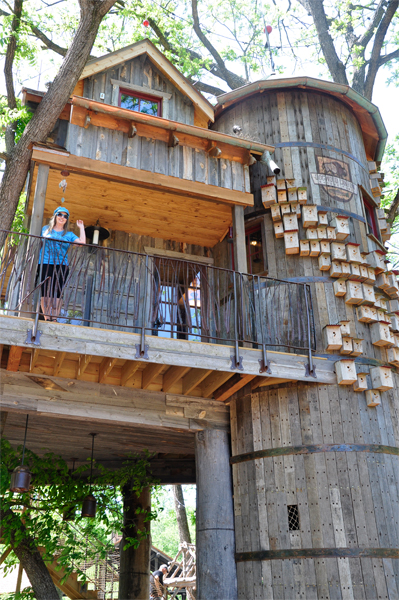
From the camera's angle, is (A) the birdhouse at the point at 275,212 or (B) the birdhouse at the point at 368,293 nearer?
(B) the birdhouse at the point at 368,293

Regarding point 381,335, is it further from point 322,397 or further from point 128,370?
point 128,370

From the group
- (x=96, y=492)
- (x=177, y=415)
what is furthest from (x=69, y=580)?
(x=177, y=415)

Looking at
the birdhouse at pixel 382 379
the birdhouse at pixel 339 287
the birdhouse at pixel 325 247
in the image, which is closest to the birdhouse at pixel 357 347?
the birdhouse at pixel 382 379

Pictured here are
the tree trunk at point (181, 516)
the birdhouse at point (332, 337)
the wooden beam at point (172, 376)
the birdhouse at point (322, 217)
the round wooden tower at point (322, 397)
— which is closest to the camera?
the round wooden tower at point (322, 397)

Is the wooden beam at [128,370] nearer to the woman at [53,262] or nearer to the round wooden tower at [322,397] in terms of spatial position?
the woman at [53,262]

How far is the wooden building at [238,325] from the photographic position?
23.6 feet

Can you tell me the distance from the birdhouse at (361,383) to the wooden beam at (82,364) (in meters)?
3.69

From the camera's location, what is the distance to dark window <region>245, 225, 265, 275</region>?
9609 mm

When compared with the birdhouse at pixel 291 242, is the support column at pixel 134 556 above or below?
below

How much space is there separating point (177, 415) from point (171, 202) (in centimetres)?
350

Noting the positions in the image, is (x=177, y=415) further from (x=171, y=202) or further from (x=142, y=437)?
(x=171, y=202)

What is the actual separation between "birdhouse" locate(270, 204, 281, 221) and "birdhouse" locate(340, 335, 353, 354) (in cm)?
231

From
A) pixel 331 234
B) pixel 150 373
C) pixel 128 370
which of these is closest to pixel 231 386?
pixel 150 373

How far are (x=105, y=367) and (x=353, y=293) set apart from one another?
3.89 m
